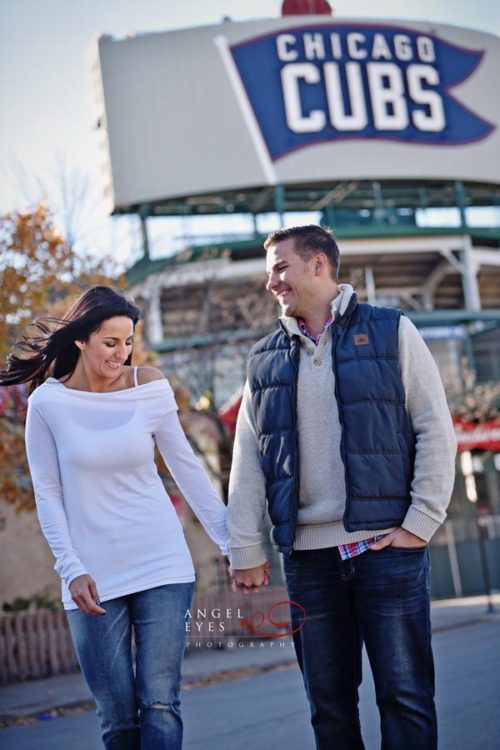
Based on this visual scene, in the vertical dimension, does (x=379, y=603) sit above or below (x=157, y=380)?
below

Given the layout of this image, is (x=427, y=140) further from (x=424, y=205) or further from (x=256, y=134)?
(x=256, y=134)

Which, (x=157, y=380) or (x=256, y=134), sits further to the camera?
(x=256, y=134)

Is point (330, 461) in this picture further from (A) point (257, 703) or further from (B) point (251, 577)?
(A) point (257, 703)

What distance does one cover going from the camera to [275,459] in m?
4.38

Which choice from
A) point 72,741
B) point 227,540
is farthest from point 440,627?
point 227,540

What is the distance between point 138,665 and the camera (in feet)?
13.4

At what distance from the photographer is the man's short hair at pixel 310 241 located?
4.50 meters

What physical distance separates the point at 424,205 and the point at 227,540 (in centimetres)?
3276

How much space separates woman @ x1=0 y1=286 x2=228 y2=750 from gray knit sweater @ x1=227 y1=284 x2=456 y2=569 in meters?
0.20

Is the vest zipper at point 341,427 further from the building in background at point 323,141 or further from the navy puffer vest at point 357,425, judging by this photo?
the building in background at point 323,141

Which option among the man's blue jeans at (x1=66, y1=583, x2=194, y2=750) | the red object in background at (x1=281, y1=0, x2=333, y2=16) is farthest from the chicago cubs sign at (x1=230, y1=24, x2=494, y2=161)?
the man's blue jeans at (x1=66, y1=583, x2=194, y2=750)

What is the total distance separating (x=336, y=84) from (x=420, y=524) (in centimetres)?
3137

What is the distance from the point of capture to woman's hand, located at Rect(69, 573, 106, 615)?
4.02 meters

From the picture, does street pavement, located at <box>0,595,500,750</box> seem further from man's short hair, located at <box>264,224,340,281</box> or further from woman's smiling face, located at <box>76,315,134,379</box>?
woman's smiling face, located at <box>76,315,134,379</box>
